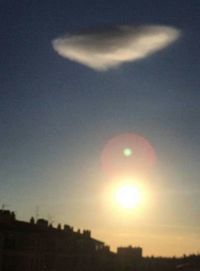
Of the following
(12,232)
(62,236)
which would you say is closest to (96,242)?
(62,236)

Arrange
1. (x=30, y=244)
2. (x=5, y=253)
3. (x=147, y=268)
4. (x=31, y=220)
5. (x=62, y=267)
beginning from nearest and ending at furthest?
1. (x=5, y=253)
2. (x=30, y=244)
3. (x=62, y=267)
4. (x=31, y=220)
5. (x=147, y=268)

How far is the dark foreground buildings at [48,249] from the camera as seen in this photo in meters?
89.9

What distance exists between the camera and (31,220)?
357 ft

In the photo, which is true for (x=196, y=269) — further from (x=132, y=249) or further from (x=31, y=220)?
(x=132, y=249)

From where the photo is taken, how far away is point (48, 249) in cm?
9900

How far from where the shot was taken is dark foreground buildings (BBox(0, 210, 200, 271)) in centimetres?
8994

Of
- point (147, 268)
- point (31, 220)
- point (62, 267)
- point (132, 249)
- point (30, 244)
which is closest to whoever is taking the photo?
point (30, 244)

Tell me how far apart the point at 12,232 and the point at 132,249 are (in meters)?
67.1

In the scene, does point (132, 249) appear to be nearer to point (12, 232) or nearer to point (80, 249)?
point (80, 249)

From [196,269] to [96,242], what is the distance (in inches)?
834

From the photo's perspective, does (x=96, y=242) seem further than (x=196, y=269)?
Yes

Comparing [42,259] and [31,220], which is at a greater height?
[31,220]

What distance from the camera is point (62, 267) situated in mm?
101438

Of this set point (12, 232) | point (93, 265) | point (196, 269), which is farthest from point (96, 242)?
point (12, 232)
